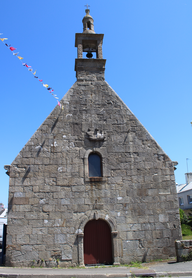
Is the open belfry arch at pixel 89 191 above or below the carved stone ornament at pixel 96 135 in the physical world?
below

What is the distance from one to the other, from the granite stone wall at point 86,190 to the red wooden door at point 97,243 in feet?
1.04

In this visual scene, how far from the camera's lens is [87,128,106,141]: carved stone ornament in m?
10.4

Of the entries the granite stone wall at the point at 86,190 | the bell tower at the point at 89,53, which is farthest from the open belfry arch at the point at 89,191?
the bell tower at the point at 89,53

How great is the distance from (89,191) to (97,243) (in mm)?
2032

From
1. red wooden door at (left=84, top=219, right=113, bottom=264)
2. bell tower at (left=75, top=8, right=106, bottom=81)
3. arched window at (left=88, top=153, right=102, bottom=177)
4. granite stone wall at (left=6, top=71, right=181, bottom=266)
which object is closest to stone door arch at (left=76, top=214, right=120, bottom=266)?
granite stone wall at (left=6, top=71, right=181, bottom=266)

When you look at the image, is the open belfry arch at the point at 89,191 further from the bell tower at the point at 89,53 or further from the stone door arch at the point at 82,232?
the bell tower at the point at 89,53

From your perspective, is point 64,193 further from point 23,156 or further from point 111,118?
point 111,118

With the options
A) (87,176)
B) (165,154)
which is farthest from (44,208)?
(165,154)

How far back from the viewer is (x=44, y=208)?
944cm

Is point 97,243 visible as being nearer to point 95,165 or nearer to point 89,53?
point 95,165

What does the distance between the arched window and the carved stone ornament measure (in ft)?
2.28

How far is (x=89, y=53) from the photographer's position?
12984mm

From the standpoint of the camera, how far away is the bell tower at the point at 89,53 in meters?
11.8

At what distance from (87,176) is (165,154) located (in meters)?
3.57
